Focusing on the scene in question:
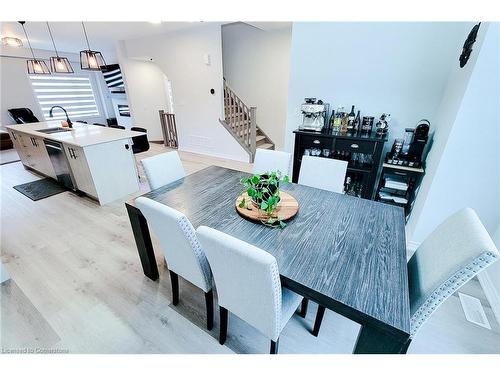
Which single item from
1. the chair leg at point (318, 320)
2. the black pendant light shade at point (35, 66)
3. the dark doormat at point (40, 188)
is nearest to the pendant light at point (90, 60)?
the black pendant light shade at point (35, 66)

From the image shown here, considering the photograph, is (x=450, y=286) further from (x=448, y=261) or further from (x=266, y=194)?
(x=266, y=194)

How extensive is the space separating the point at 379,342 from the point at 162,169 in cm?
179

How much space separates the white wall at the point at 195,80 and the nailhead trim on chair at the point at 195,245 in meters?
3.59

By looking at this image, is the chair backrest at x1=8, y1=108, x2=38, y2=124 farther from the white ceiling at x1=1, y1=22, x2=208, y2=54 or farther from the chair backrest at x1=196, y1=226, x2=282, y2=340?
the chair backrest at x1=196, y1=226, x2=282, y2=340

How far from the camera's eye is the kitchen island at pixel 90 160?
2.77m

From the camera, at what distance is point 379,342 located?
0.81 m

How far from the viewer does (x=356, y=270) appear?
972 mm

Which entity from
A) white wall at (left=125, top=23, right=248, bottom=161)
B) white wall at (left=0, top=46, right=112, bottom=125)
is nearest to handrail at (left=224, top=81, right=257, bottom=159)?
white wall at (left=125, top=23, right=248, bottom=161)

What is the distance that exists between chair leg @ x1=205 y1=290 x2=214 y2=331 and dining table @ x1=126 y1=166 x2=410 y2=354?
45 centimetres

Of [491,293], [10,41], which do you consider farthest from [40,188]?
[491,293]

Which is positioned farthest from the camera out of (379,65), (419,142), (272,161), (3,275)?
(379,65)

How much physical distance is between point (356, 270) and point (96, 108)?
10.7 meters

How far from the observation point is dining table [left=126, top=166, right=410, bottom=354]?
2.68 feet

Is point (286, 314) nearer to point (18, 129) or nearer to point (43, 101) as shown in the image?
point (18, 129)
